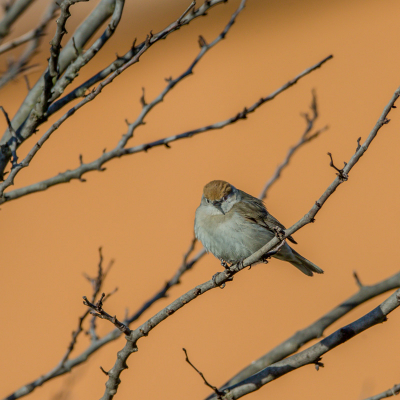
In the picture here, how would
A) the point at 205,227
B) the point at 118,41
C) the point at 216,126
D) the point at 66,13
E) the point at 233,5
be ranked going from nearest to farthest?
the point at 66,13, the point at 216,126, the point at 205,227, the point at 233,5, the point at 118,41

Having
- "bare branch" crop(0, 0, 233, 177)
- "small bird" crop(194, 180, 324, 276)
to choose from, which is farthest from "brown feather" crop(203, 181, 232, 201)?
"bare branch" crop(0, 0, 233, 177)

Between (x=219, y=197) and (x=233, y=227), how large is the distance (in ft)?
1.15

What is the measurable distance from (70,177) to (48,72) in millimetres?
682

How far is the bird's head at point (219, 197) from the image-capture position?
4277mm

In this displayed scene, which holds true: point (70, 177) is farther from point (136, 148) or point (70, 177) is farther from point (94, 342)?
point (94, 342)

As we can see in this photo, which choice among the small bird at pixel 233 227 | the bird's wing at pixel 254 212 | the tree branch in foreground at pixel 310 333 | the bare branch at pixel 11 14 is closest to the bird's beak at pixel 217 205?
the small bird at pixel 233 227

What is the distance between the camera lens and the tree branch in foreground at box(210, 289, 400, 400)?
2.44 meters

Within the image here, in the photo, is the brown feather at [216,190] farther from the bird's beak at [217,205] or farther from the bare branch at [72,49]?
the bare branch at [72,49]

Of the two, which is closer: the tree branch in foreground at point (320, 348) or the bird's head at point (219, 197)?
the tree branch in foreground at point (320, 348)

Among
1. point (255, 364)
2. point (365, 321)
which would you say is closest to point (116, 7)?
point (365, 321)

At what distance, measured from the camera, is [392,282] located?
136 inches

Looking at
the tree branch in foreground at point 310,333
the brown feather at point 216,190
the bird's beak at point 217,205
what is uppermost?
the brown feather at point 216,190

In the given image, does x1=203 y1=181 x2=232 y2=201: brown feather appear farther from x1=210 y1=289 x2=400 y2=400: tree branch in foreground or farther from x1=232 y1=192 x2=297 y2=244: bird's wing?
x1=210 y1=289 x2=400 y2=400: tree branch in foreground

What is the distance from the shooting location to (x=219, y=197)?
4.31 meters
